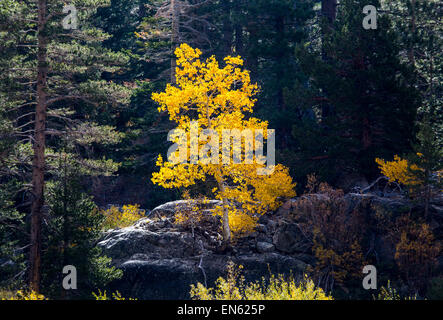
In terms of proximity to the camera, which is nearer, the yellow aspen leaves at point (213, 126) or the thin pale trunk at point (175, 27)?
the yellow aspen leaves at point (213, 126)

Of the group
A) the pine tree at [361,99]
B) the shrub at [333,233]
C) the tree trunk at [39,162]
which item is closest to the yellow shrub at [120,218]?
the tree trunk at [39,162]

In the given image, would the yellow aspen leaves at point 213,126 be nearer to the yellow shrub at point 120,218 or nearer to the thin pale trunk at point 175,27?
the yellow shrub at point 120,218

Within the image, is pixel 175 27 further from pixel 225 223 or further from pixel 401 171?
pixel 401 171

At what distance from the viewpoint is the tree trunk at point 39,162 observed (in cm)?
1476

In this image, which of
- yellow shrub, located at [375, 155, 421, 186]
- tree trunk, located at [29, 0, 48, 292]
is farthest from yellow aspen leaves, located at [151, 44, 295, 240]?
yellow shrub, located at [375, 155, 421, 186]

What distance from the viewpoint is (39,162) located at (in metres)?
15.5

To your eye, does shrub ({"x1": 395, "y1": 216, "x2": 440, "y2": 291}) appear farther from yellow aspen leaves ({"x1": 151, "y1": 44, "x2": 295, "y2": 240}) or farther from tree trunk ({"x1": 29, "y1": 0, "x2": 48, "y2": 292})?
tree trunk ({"x1": 29, "y1": 0, "x2": 48, "y2": 292})

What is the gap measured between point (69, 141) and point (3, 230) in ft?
12.5

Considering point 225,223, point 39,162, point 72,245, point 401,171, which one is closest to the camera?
point 72,245

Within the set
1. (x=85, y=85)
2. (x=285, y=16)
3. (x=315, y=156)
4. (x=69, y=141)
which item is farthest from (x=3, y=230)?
(x=285, y=16)

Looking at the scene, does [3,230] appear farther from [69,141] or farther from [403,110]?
[403,110]

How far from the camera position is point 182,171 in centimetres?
1573

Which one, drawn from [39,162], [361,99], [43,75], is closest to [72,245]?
[39,162]

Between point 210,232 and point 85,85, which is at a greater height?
point 85,85
